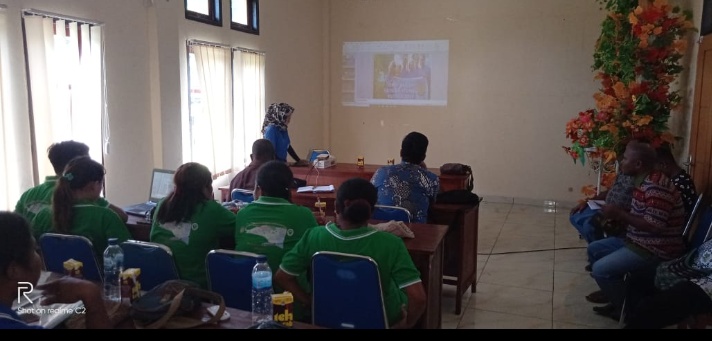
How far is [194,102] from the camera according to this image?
532 centimetres

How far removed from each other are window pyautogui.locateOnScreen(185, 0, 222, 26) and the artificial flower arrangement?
3769 millimetres

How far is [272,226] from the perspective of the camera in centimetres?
242

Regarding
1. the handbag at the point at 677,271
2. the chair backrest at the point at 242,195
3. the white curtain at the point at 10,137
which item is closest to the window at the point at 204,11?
the white curtain at the point at 10,137

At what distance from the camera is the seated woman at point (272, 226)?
7.91ft

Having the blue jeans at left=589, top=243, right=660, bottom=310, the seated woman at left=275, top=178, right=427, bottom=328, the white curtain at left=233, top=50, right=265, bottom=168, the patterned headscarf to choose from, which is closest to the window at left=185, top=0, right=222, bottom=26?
the white curtain at left=233, top=50, right=265, bottom=168

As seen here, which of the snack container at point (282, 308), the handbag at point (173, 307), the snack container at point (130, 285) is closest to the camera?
the handbag at point (173, 307)

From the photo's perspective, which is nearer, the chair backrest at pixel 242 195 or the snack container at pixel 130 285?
the snack container at pixel 130 285

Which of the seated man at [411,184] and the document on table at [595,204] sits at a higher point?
the seated man at [411,184]

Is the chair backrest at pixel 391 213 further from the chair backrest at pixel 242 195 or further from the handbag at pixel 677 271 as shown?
the handbag at pixel 677 271

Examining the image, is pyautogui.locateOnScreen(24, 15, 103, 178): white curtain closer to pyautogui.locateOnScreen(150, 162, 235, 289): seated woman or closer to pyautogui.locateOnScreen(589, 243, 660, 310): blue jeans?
pyautogui.locateOnScreen(150, 162, 235, 289): seated woman

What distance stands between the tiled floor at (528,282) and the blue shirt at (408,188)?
78 centimetres

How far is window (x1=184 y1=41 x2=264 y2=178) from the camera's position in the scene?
17.3 ft

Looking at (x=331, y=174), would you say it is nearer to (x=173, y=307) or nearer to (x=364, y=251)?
(x=364, y=251)
